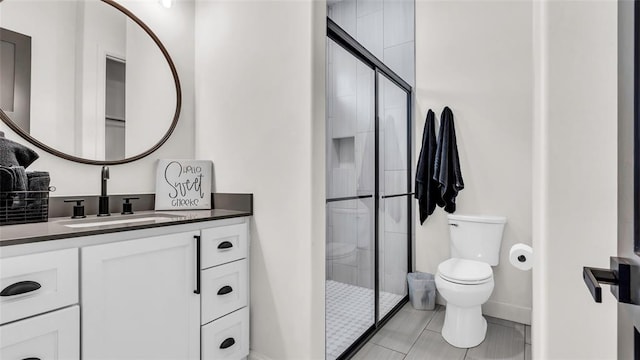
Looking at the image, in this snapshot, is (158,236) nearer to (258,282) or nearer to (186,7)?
(258,282)

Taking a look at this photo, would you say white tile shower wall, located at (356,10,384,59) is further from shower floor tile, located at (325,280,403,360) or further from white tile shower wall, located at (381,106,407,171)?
shower floor tile, located at (325,280,403,360)

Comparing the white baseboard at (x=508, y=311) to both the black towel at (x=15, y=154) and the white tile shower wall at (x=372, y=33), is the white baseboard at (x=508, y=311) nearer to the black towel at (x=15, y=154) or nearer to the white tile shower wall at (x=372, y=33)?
the white tile shower wall at (x=372, y=33)

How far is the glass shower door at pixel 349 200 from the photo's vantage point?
182 cm

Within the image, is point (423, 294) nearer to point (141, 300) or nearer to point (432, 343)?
point (432, 343)

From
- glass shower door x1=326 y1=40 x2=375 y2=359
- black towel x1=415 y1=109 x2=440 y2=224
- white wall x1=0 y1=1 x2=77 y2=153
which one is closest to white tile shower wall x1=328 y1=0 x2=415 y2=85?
glass shower door x1=326 y1=40 x2=375 y2=359

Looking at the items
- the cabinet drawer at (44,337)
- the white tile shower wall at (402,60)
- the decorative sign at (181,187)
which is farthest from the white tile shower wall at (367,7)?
the cabinet drawer at (44,337)

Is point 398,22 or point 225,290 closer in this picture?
point 225,290

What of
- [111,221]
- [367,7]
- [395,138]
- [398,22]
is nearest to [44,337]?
[111,221]

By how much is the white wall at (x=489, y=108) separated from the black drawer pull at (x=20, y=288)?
96.0 inches

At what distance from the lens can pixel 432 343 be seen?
198 centimetres

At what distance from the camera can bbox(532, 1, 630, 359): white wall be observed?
791 millimetres

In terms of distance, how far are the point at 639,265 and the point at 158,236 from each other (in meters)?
1.43

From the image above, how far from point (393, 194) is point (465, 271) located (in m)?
0.75

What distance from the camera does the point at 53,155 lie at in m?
1.49
